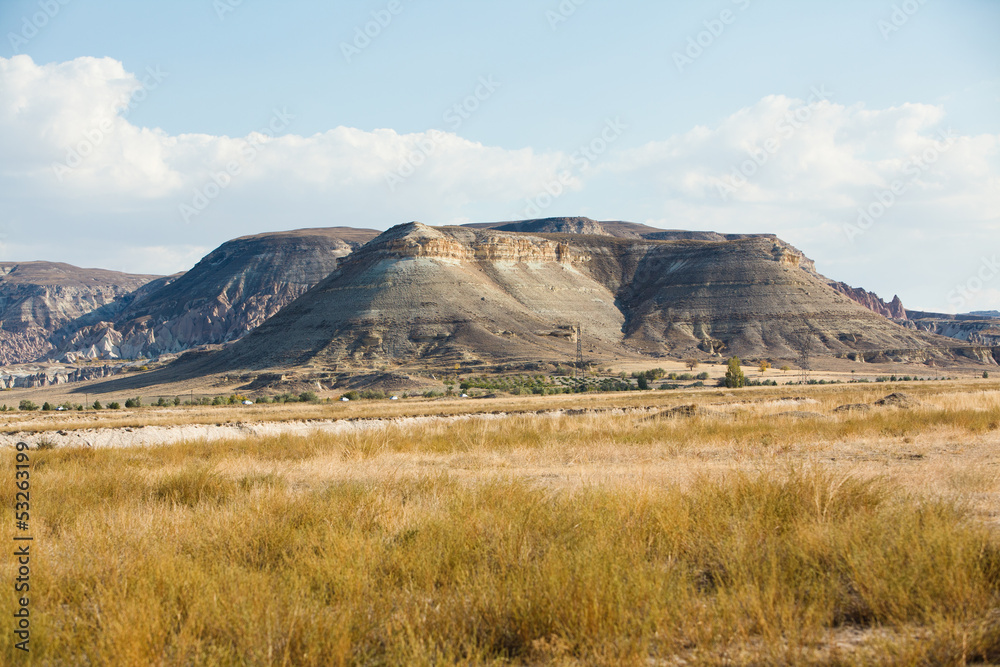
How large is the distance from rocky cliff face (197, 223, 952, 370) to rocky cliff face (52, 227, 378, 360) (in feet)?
180

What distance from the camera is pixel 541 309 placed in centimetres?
9981

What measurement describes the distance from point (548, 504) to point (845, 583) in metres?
2.70

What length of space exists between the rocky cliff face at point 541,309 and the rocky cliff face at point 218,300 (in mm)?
54761

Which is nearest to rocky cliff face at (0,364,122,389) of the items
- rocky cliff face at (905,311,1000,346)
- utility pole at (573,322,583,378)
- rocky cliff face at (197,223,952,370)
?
rocky cliff face at (197,223,952,370)

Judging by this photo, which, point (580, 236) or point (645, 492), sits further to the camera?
point (580, 236)

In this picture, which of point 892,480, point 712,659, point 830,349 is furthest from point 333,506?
point 830,349

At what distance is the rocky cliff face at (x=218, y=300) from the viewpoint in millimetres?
155000

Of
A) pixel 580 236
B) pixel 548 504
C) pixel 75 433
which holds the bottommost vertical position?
pixel 75 433

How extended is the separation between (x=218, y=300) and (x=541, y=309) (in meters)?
93.5

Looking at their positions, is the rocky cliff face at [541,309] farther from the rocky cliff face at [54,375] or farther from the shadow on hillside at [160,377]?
the rocky cliff face at [54,375]


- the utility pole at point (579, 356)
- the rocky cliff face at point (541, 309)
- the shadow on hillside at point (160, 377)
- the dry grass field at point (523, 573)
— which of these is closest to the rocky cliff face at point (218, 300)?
Result: the shadow on hillside at point (160, 377)

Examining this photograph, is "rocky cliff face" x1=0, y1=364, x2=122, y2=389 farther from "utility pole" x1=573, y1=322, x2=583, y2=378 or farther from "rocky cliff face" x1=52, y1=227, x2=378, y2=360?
"utility pole" x1=573, y1=322, x2=583, y2=378

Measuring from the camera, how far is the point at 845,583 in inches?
188

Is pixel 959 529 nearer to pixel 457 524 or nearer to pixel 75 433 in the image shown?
pixel 457 524
